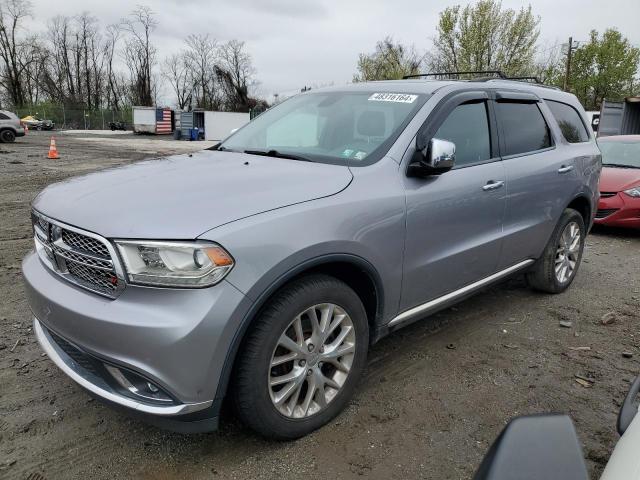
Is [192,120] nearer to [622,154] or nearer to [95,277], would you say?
[622,154]

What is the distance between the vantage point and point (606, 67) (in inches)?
1683

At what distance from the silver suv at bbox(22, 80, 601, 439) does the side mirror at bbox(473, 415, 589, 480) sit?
1205 mm

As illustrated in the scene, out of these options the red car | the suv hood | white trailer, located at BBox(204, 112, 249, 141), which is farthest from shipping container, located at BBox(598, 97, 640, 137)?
white trailer, located at BBox(204, 112, 249, 141)

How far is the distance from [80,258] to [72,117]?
197ft

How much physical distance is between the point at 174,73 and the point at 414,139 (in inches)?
2958

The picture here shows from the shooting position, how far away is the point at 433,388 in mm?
3084

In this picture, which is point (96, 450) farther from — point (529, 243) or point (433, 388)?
point (529, 243)

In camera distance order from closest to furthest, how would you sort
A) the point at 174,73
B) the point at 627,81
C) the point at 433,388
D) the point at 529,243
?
the point at 433,388 < the point at 529,243 < the point at 627,81 < the point at 174,73

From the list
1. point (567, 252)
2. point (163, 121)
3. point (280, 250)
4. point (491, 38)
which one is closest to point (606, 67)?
point (491, 38)

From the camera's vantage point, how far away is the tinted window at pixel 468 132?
10.6ft

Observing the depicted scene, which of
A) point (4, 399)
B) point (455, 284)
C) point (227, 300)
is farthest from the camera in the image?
point (455, 284)

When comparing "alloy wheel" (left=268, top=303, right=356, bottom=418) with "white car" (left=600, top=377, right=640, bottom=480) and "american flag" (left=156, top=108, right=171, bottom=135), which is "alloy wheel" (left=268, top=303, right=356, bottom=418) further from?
"american flag" (left=156, top=108, right=171, bottom=135)

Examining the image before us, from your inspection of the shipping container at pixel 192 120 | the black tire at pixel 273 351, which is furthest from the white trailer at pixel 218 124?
the black tire at pixel 273 351

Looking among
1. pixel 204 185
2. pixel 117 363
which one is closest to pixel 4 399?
pixel 117 363
